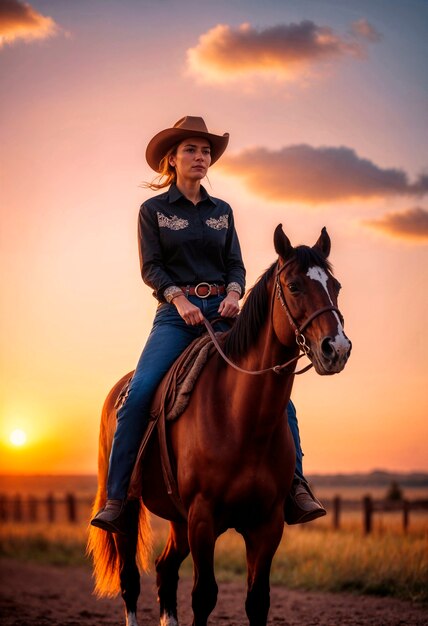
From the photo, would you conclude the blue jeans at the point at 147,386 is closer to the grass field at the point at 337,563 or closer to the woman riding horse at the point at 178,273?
the woman riding horse at the point at 178,273

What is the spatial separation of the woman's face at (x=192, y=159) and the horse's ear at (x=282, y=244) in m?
1.71

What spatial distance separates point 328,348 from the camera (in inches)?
187

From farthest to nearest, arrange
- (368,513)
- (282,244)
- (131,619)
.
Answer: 1. (368,513)
2. (131,619)
3. (282,244)

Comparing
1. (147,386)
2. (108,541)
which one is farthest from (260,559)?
(108,541)

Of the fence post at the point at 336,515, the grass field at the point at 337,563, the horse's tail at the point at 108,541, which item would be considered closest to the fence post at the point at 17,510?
the fence post at the point at 336,515

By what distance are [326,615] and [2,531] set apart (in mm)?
14563

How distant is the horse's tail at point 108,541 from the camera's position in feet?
24.9

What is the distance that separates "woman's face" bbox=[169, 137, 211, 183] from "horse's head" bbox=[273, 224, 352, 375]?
168cm

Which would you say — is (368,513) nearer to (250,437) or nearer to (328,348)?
(250,437)

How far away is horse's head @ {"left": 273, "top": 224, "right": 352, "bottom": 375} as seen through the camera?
472cm

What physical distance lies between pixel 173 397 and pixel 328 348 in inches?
68.2

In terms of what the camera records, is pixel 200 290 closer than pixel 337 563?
Yes

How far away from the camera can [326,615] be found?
30.2 ft

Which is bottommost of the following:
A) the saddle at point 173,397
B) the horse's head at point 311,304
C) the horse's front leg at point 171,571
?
the horse's front leg at point 171,571
